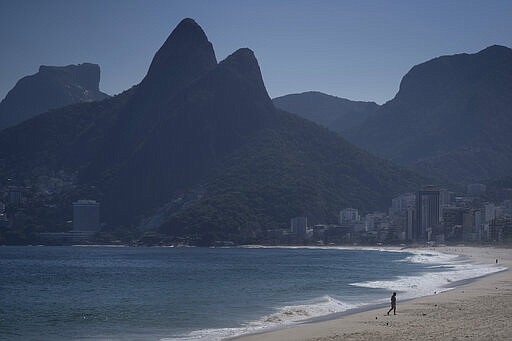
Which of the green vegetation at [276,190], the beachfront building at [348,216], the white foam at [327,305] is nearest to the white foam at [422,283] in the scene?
the white foam at [327,305]

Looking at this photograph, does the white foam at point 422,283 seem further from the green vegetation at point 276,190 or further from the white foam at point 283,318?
the green vegetation at point 276,190

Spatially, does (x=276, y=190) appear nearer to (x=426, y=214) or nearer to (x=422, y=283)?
(x=426, y=214)

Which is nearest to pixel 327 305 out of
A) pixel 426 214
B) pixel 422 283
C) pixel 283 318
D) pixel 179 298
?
pixel 283 318

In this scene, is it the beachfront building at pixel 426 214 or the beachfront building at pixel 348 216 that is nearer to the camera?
the beachfront building at pixel 426 214

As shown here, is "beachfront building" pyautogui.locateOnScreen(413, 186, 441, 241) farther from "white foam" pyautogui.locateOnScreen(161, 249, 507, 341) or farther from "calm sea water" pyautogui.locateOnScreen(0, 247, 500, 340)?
"white foam" pyautogui.locateOnScreen(161, 249, 507, 341)

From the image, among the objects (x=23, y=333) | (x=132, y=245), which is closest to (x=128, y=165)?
(x=132, y=245)

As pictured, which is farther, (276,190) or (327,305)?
(276,190)

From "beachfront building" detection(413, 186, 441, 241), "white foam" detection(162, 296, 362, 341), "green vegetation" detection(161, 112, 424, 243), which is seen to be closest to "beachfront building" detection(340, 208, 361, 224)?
"green vegetation" detection(161, 112, 424, 243)

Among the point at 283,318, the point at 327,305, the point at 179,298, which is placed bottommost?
the point at 179,298
